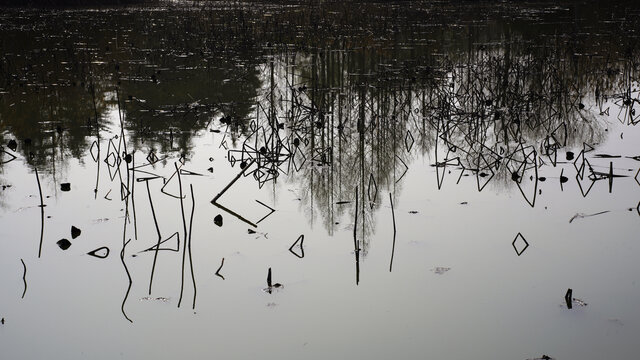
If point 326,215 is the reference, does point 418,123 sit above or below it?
above

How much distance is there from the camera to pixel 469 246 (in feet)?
12.7

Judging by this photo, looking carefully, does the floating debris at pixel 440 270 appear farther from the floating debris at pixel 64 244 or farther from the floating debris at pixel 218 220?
the floating debris at pixel 64 244

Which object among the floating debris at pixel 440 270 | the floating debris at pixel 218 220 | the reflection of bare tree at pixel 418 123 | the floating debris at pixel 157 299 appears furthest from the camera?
the reflection of bare tree at pixel 418 123

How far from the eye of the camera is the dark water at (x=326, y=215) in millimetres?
3062

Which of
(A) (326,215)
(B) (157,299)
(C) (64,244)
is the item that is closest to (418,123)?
(A) (326,215)

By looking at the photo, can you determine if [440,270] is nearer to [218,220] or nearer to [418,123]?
[218,220]

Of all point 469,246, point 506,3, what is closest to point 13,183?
point 469,246

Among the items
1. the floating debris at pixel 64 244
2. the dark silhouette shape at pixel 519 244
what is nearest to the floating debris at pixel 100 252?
the floating debris at pixel 64 244

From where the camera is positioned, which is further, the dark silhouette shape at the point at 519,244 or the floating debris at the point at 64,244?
the floating debris at the point at 64,244

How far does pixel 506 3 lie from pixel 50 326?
22667 millimetres

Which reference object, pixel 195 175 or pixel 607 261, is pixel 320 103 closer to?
pixel 195 175

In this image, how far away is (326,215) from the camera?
443 cm

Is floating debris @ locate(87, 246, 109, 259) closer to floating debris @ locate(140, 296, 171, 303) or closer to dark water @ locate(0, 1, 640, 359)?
dark water @ locate(0, 1, 640, 359)

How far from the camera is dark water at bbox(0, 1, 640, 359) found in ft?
10.0
